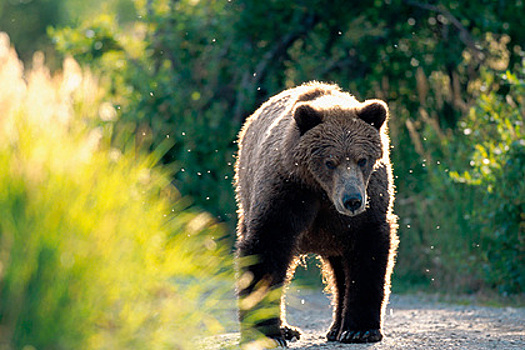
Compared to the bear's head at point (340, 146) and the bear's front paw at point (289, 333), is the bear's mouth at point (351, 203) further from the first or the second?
the bear's front paw at point (289, 333)

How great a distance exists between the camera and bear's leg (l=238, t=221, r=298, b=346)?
596 centimetres

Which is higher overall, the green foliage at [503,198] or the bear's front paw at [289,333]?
the green foliage at [503,198]

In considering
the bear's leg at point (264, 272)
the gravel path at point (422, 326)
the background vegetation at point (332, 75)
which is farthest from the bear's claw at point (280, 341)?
the background vegetation at point (332, 75)

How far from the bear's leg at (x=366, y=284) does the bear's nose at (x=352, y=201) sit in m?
0.66

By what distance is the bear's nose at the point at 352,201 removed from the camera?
559 cm

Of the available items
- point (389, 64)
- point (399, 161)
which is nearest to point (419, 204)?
point (399, 161)

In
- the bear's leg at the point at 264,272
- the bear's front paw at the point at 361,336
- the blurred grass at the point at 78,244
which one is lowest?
the bear's front paw at the point at 361,336

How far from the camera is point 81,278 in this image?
3.92 metres

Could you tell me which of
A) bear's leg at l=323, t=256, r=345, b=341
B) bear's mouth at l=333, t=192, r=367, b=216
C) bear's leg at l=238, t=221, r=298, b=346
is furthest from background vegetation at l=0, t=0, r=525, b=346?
bear's mouth at l=333, t=192, r=367, b=216

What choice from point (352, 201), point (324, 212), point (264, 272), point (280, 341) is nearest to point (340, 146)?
point (352, 201)

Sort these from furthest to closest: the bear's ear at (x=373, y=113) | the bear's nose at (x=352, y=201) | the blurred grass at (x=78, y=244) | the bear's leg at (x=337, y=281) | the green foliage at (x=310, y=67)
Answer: the green foliage at (x=310, y=67), the bear's leg at (x=337, y=281), the bear's ear at (x=373, y=113), the bear's nose at (x=352, y=201), the blurred grass at (x=78, y=244)

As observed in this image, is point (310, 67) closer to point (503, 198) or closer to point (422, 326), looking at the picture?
point (503, 198)

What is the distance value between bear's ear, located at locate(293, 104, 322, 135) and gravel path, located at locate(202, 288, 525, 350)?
1.53 m

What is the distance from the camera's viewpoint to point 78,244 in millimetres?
3975
